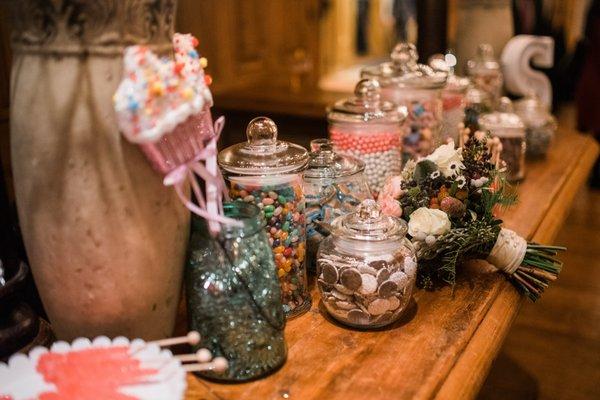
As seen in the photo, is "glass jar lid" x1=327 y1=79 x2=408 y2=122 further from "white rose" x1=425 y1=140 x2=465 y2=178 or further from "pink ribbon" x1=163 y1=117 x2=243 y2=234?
"pink ribbon" x1=163 y1=117 x2=243 y2=234

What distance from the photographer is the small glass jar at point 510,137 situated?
1623 millimetres

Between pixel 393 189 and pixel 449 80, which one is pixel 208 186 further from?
pixel 449 80

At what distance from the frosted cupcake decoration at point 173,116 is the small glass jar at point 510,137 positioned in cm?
105

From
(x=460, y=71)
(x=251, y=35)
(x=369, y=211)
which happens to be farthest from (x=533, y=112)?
(x=251, y=35)

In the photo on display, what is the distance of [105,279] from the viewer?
0.75m

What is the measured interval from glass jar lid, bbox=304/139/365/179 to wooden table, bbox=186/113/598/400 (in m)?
0.21

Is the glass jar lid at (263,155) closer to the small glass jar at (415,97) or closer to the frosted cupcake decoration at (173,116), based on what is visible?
the frosted cupcake decoration at (173,116)

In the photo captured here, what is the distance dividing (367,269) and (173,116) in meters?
0.37

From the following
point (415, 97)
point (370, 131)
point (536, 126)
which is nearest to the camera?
point (370, 131)

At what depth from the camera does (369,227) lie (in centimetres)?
89

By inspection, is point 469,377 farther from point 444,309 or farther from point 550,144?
point 550,144

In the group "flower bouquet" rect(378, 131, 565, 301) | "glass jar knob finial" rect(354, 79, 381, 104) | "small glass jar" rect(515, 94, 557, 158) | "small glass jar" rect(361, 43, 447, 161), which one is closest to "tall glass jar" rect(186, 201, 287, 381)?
"flower bouquet" rect(378, 131, 565, 301)

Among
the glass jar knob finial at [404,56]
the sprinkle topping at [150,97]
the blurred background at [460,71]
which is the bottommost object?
the blurred background at [460,71]

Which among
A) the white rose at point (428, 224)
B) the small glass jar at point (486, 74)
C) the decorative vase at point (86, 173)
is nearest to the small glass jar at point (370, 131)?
the white rose at point (428, 224)
